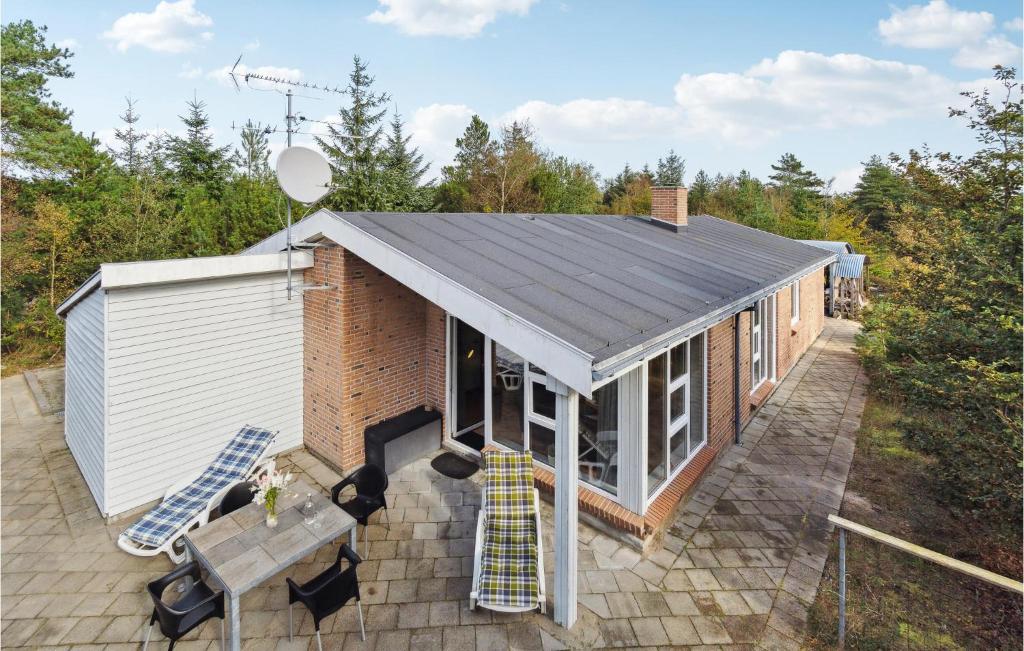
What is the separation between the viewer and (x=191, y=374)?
6.17 m

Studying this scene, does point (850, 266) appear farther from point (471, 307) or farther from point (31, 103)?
point (31, 103)

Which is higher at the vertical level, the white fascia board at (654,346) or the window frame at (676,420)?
the white fascia board at (654,346)

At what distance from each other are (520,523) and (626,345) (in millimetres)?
2326

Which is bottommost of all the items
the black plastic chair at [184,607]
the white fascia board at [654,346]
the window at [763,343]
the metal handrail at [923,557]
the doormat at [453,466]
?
the doormat at [453,466]

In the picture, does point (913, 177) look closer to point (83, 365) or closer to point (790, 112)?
point (83, 365)

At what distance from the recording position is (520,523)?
16.2 feet

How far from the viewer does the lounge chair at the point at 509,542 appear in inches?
167

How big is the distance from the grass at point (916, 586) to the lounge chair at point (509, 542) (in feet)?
7.98

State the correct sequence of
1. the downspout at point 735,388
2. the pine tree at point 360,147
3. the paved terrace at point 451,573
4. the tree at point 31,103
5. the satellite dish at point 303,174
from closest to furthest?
the paved terrace at point 451,573, the satellite dish at point 303,174, the downspout at point 735,388, the tree at point 31,103, the pine tree at point 360,147

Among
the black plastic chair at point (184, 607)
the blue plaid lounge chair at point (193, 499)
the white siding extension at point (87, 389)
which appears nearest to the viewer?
the black plastic chair at point (184, 607)

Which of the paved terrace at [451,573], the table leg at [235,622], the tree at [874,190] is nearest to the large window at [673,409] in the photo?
the paved terrace at [451,573]

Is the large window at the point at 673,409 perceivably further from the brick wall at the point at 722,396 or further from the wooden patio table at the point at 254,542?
the wooden patio table at the point at 254,542

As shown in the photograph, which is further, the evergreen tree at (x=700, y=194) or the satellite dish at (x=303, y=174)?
the evergreen tree at (x=700, y=194)

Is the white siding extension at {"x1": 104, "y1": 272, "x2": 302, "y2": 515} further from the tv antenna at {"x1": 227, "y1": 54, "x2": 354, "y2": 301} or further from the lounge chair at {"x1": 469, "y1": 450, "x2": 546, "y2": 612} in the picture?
the lounge chair at {"x1": 469, "y1": 450, "x2": 546, "y2": 612}
